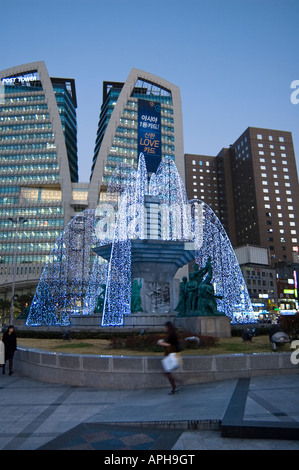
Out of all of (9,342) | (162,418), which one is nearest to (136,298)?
(9,342)

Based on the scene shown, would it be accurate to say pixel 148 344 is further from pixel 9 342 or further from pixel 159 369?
pixel 9 342

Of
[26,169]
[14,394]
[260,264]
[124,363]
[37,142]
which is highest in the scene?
[37,142]

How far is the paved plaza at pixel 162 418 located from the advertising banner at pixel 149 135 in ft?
154

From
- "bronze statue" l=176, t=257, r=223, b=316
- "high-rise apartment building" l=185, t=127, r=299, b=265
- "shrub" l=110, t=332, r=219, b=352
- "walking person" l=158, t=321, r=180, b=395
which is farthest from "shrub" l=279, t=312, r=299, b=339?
"high-rise apartment building" l=185, t=127, r=299, b=265

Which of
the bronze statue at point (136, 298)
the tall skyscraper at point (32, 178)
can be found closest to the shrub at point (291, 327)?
the bronze statue at point (136, 298)

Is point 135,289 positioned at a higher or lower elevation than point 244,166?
lower

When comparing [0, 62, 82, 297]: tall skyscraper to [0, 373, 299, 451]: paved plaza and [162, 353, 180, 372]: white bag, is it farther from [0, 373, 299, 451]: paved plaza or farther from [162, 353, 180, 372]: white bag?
[162, 353, 180, 372]: white bag

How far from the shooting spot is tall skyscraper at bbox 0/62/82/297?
9562 cm

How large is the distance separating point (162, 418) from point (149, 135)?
51.8 m

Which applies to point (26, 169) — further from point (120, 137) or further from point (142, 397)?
point (142, 397)

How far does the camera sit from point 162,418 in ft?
21.6
